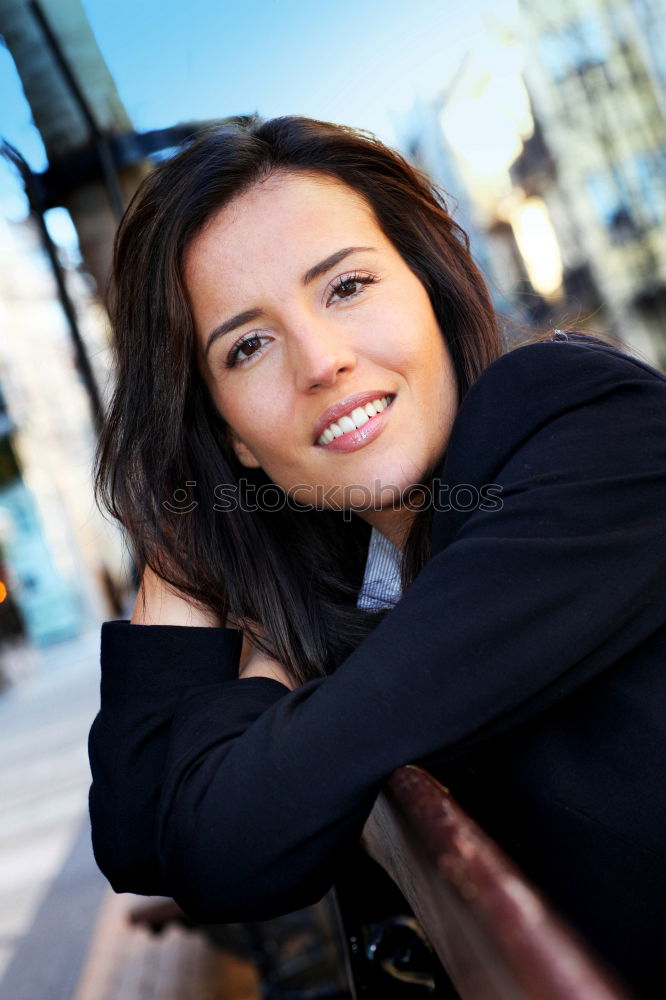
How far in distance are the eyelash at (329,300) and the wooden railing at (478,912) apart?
2.97ft

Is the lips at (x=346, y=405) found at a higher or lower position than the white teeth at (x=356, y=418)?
higher

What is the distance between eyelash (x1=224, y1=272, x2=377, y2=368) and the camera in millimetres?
1585

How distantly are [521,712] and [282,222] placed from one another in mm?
923

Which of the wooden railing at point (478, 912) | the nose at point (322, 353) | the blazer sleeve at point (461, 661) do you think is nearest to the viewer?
the wooden railing at point (478, 912)

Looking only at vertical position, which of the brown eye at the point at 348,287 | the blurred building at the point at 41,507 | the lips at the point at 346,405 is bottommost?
the blurred building at the point at 41,507

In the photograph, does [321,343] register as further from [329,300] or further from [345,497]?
[345,497]

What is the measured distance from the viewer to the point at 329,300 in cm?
158

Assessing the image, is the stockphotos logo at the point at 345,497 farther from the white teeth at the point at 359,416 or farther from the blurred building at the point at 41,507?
the blurred building at the point at 41,507

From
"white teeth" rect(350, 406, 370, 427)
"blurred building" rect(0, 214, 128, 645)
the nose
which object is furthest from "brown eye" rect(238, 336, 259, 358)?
"blurred building" rect(0, 214, 128, 645)

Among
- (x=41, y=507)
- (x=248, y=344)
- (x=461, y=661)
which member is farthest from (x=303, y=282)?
(x=41, y=507)

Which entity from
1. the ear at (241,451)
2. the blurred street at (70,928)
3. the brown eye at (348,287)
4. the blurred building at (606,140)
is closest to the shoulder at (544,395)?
the brown eye at (348,287)

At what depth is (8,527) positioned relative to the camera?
2522cm

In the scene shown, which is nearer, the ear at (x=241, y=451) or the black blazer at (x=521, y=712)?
the black blazer at (x=521, y=712)

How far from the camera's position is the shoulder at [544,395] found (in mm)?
1218
